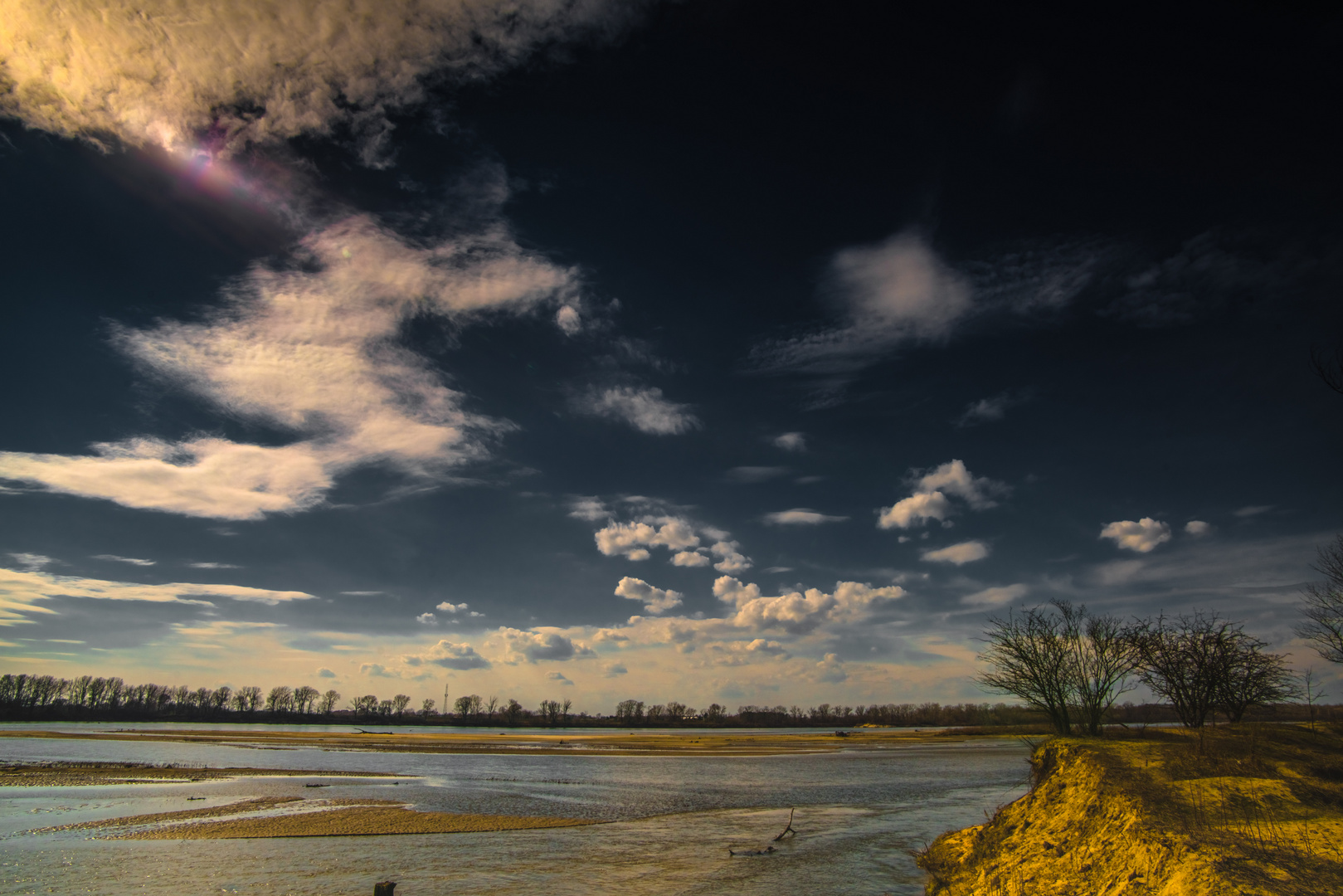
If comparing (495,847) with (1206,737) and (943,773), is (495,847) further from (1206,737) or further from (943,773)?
(943,773)

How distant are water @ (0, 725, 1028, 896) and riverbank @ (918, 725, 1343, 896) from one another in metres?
4.20

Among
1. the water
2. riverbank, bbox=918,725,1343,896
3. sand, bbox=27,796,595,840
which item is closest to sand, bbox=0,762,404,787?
the water

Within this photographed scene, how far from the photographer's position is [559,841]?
87.7 feet

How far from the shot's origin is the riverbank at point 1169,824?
35.1 ft

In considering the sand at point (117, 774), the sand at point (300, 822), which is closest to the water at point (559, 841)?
the sand at point (300, 822)

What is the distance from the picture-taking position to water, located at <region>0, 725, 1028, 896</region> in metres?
19.5

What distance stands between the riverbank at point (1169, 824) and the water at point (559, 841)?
420cm

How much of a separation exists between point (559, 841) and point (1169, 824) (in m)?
22.5

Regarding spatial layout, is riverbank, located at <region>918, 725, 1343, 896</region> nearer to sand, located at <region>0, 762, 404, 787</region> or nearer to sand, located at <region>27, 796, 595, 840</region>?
sand, located at <region>27, 796, 595, 840</region>

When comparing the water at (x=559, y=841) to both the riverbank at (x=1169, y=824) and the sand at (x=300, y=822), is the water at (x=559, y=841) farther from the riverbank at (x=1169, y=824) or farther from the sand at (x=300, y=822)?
the riverbank at (x=1169, y=824)

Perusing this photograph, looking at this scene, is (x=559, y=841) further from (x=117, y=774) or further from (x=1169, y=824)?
(x=117, y=774)

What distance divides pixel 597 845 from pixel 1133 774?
19819 millimetres

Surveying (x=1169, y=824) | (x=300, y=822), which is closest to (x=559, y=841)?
(x=300, y=822)

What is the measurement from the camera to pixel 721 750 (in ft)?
331
